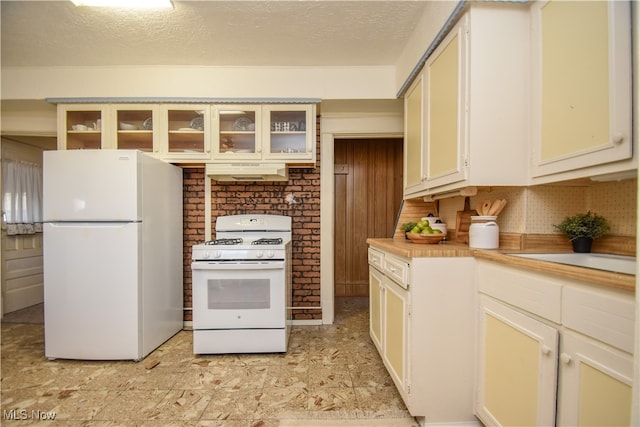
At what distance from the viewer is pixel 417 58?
200 centimetres

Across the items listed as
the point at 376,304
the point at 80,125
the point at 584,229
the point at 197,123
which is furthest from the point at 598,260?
the point at 80,125

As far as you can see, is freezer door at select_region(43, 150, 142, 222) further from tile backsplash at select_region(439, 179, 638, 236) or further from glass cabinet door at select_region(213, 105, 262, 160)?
tile backsplash at select_region(439, 179, 638, 236)

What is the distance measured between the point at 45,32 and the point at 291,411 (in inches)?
128

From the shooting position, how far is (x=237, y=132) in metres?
2.64

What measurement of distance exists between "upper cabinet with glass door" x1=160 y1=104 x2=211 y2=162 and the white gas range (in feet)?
3.22

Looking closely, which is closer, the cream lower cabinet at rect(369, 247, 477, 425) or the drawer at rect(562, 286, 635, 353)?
the drawer at rect(562, 286, 635, 353)

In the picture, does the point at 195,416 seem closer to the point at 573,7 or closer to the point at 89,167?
the point at 89,167

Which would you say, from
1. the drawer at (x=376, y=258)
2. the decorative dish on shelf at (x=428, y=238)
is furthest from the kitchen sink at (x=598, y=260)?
the drawer at (x=376, y=258)

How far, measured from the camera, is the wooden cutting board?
1.94m

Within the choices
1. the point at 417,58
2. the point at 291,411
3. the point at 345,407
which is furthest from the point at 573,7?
the point at 291,411

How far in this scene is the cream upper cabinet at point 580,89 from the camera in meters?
0.99

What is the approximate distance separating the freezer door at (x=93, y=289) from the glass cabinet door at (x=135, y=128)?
921 millimetres

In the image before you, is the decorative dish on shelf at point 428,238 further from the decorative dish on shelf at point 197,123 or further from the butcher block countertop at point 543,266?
the decorative dish on shelf at point 197,123

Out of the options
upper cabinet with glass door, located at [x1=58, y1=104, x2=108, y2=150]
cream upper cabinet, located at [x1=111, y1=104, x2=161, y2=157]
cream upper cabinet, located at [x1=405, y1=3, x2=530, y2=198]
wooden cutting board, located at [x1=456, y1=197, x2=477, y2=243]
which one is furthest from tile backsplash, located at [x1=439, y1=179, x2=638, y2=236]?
upper cabinet with glass door, located at [x1=58, y1=104, x2=108, y2=150]
